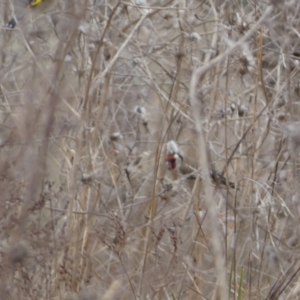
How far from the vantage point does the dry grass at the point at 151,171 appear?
6.42ft

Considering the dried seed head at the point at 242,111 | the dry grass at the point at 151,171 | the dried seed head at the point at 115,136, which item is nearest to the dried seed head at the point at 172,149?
the dry grass at the point at 151,171

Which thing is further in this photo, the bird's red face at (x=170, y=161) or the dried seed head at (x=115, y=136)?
the dried seed head at (x=115, y=136)

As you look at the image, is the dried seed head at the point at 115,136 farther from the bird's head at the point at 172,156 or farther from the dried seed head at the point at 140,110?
the bird's head at the point at 172,156

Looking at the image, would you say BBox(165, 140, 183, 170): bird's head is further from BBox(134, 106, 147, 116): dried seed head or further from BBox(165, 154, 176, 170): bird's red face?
BBox(134, 106, 147, 116): dried seed head

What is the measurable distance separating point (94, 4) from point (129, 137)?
0.73 m

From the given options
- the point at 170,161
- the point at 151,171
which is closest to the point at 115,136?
the point at 151,171

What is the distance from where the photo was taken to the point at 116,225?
7.25 feet

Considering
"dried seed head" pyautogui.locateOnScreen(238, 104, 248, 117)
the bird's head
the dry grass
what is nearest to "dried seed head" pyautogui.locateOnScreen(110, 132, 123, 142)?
the dry grass

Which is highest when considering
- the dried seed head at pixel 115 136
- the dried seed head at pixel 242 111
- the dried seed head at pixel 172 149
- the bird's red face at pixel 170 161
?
the dried seed head at pixel 242 111

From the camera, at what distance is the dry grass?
1958mm

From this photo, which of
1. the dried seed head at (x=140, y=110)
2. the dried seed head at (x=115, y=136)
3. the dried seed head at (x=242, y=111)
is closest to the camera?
the dried seed head at (x=242, y=111)

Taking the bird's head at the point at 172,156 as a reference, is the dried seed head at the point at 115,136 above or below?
below

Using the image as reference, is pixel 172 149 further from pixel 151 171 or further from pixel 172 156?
pixel 151 171

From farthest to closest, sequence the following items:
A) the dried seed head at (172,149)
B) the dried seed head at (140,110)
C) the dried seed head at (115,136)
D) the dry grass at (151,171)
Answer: the dried seed head at (140,110) < the dried seed head at (115,136) < the dried seed head at (172,149) < the dry grass at (151,171)
